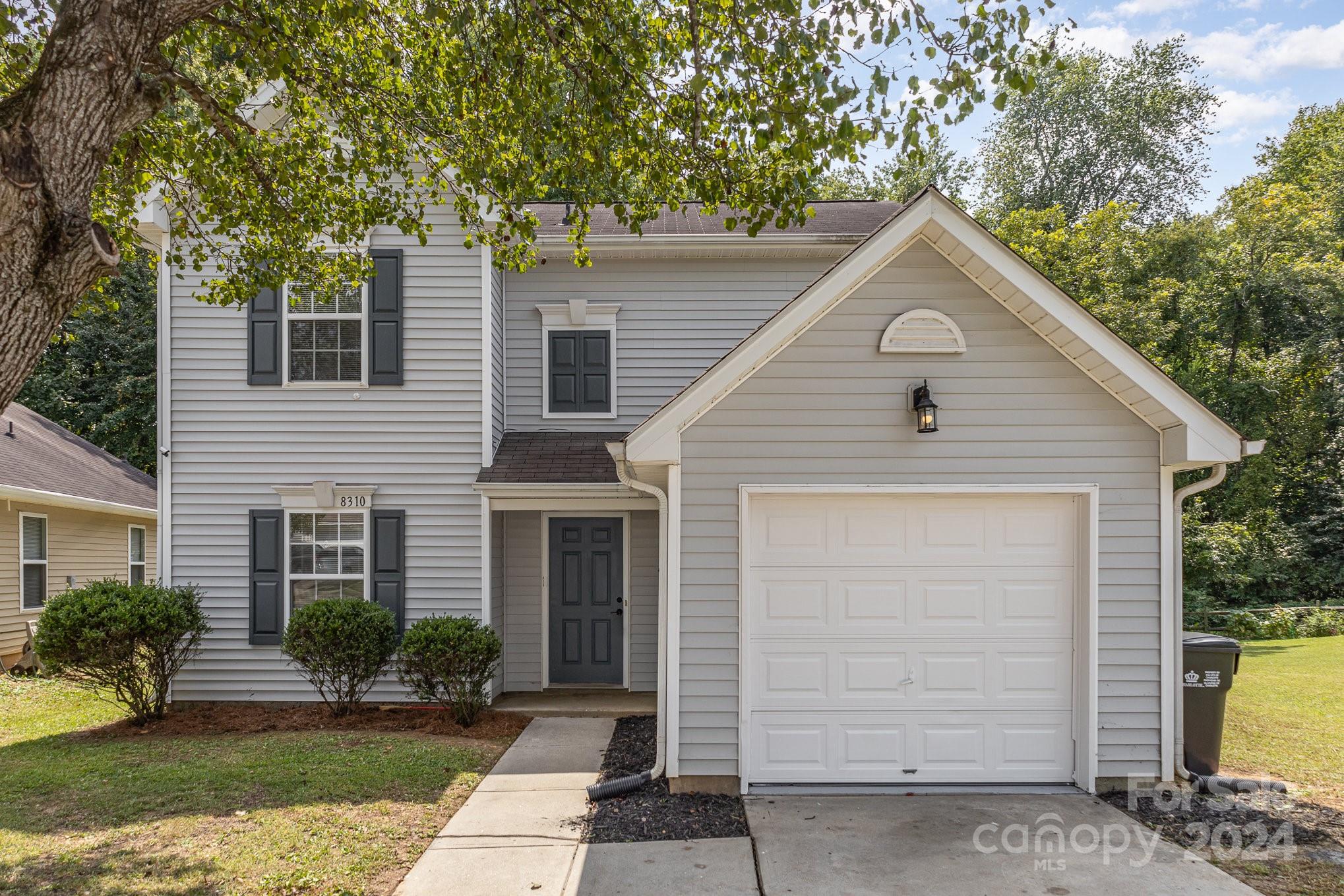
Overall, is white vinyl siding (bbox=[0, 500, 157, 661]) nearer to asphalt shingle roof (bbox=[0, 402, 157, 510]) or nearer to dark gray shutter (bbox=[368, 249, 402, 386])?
asphalt shingle roof (bbox=[0, 402, 157, 510])

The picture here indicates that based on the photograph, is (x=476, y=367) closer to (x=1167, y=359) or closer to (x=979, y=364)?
(x=979, y=364)

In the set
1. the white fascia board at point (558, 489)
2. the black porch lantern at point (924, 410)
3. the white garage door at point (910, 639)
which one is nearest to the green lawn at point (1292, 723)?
the white garage door at point (910, 639)

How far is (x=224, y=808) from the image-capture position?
546cm

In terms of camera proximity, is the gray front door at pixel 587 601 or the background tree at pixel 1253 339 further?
the background tree at pixel 1253 339

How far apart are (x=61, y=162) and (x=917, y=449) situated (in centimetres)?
525

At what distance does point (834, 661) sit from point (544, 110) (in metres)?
4.62

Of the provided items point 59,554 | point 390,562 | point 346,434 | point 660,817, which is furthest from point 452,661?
point 59,554

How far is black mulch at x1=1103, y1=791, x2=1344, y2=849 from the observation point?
4.91 m

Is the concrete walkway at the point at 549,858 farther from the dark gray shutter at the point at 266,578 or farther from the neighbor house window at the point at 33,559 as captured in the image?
the neighbor house window at the point at 33,559

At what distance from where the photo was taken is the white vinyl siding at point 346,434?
346 inches

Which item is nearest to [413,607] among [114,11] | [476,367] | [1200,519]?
[476,367]

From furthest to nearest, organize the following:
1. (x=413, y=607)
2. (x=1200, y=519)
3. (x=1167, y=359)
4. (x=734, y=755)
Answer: (x=1167, y=359), (x=1200, y=519), (x=413, y=607), (x=734, y=755)

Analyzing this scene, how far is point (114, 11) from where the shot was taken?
3.96 meters

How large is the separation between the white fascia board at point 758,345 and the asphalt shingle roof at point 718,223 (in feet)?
12.7
